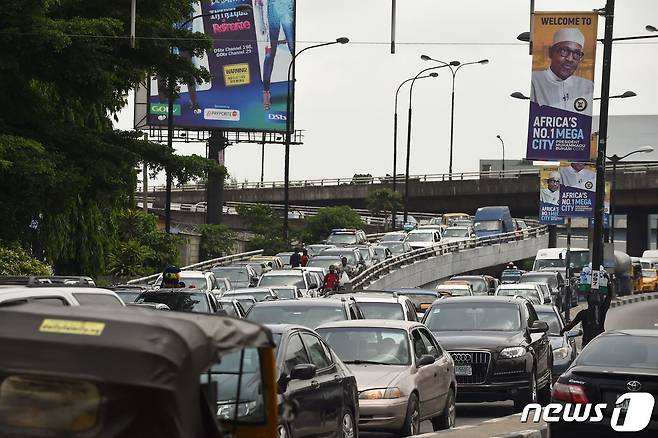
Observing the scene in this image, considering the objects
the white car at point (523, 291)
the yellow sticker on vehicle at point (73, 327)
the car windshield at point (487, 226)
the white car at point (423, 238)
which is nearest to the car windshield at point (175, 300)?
the yellow sticker on vehicle at point (73, 327)

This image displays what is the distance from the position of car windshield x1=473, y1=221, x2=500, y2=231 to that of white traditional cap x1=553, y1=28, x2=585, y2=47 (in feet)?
192

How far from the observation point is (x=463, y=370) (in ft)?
69.3

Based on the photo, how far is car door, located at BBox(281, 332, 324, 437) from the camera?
13312 mm

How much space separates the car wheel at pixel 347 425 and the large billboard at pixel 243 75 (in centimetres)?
6604

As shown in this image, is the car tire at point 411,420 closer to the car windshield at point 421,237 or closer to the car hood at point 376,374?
the car hood at point 376,374

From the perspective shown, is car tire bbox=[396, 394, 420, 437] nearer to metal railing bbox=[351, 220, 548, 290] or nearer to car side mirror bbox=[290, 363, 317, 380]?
car side mirror bbox=[290, 363, 317, 380]

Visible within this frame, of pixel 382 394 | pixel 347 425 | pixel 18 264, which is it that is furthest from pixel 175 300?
pixel 18 264

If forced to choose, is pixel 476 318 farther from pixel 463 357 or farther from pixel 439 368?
pixel 439 368

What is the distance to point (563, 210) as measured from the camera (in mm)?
42812

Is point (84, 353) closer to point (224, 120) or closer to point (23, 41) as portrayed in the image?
point (23, 41)

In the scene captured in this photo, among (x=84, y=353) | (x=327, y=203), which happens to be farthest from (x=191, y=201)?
(x=84, y=353)

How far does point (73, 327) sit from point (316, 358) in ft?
23.9

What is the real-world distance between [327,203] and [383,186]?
6561mm

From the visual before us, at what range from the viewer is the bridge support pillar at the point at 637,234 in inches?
4441
